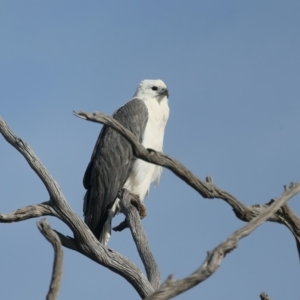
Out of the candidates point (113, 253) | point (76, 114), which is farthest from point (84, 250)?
point (76, 114)

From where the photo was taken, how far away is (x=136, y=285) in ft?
28.2

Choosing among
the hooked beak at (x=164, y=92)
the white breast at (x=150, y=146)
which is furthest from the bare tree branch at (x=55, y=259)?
the hooked beak at (x=164, y=92)

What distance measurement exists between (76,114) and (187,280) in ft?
4.34

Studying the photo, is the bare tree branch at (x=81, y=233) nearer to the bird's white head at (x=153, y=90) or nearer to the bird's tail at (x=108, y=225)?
the bird's tail at (x=108, y=225)

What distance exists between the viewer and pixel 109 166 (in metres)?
11.8

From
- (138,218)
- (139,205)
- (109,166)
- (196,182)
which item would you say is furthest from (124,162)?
(196,182)

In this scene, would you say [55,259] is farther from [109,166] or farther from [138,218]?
[109,166]

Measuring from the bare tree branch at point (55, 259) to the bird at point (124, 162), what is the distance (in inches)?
189

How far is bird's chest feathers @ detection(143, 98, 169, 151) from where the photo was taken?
461 inches

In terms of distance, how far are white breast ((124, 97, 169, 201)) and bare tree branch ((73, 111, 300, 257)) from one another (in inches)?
162

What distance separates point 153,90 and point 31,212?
171 inches

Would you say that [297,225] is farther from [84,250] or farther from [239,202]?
[84,250]

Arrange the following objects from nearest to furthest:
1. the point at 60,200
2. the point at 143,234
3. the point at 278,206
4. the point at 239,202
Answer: the point at 278,206, the point at 239,202, the point at 60,200, the point at 143,234

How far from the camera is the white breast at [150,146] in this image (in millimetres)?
11625
